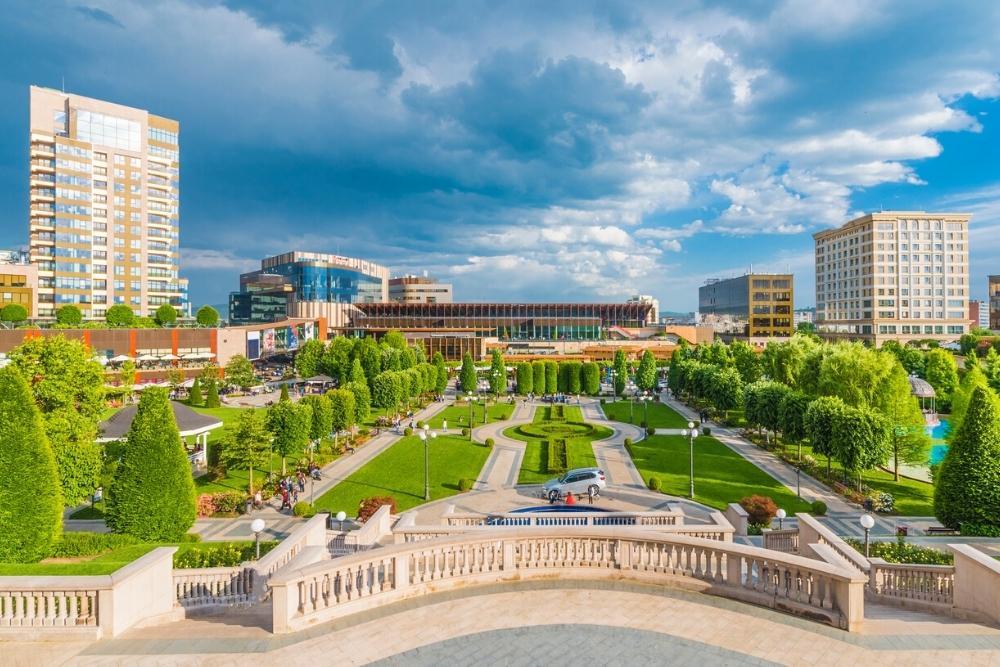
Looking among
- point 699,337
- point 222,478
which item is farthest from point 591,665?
point 699,337

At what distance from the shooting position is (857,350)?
132 feet

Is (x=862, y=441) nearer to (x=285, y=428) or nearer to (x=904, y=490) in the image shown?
(x=904, y=490)

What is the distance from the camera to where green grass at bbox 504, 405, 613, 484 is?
35.8 meters

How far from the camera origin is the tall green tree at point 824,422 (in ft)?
106

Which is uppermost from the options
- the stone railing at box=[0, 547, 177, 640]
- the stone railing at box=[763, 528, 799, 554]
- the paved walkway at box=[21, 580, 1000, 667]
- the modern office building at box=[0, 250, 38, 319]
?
the modern office building at box=[0, 250, 38, 319]

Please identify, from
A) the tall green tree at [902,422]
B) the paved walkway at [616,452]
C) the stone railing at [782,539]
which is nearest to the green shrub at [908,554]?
the stone railing at [782,539]

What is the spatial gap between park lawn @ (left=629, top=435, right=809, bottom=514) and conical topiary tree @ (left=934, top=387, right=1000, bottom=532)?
6.72m

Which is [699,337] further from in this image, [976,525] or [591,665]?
[591,665]

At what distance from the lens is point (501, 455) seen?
41562 mm

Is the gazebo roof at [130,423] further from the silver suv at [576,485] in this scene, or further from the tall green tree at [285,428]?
the silver suv at [576,485]

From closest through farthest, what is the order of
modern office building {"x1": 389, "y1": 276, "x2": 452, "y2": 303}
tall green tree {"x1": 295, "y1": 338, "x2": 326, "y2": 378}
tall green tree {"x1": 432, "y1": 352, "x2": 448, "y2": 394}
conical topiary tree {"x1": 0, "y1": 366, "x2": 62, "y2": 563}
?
conical topiary tree {"x1": 0, "y1": 366, "x2": 62, "y2": 563} < tall green tree {"x1": 432, "y1": 352, "x2": 448, "y2": 394} < tall green tree {"x1": 295, "y1": 338, "x2": 326, "y2": 378} < modern office building {"x1": 389, "y1": 276, "x2": 452, "y2": 303}

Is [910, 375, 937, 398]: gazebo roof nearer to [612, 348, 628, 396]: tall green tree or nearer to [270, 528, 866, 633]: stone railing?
[612, 348, 628, 396]: tall green tree

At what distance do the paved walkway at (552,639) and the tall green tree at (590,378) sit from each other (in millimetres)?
64547

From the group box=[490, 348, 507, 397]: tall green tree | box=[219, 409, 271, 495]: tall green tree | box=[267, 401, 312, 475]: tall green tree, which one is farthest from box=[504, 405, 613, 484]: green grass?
box=[219, 409, 271, 495]: tall green tree
